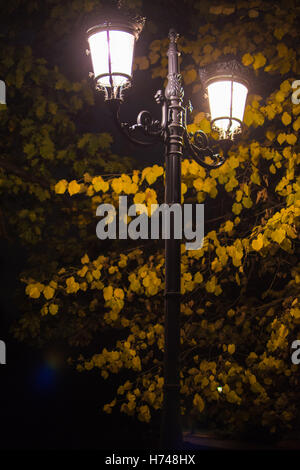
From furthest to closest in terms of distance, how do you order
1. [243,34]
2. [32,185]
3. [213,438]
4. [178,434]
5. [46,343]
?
[213,438], [46,343], [32,185], [243,34], [178,434]

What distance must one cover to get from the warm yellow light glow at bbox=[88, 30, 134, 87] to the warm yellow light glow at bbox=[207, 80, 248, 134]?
3.35ft

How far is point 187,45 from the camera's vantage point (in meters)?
7.95

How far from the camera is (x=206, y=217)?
10.3 meters

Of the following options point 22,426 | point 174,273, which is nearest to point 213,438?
point 22,426

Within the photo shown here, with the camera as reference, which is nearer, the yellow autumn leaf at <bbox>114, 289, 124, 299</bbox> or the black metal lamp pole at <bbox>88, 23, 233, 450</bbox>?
the black metal lamp pole at <bbox>88, 23, 233, 450</bbox>

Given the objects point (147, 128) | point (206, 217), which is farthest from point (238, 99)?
point (206, 217)

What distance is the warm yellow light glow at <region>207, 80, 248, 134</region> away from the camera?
5234 millimetres

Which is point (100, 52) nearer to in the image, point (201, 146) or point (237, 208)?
point (201, 146)

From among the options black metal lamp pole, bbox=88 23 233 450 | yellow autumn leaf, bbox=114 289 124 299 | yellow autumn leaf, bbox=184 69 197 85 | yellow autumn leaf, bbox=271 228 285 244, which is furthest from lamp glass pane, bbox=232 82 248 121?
yellow autumn leaf, bbox=184 69 197 85

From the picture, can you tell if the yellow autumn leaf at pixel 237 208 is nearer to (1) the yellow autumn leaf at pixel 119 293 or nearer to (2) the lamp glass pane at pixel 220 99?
(2) the lamp glass pane at pixel 220 99

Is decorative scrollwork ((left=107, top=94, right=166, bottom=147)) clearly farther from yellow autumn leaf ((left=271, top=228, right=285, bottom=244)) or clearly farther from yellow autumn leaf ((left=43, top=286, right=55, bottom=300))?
yellow autumn leaf ((left=43, top=286, right=55, bottom=300))

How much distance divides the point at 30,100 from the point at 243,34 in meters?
3.69

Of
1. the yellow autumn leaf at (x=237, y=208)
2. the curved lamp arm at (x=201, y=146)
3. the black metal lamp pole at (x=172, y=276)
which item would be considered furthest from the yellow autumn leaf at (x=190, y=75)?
the black metal lamp pole at (x=172, y=276)
